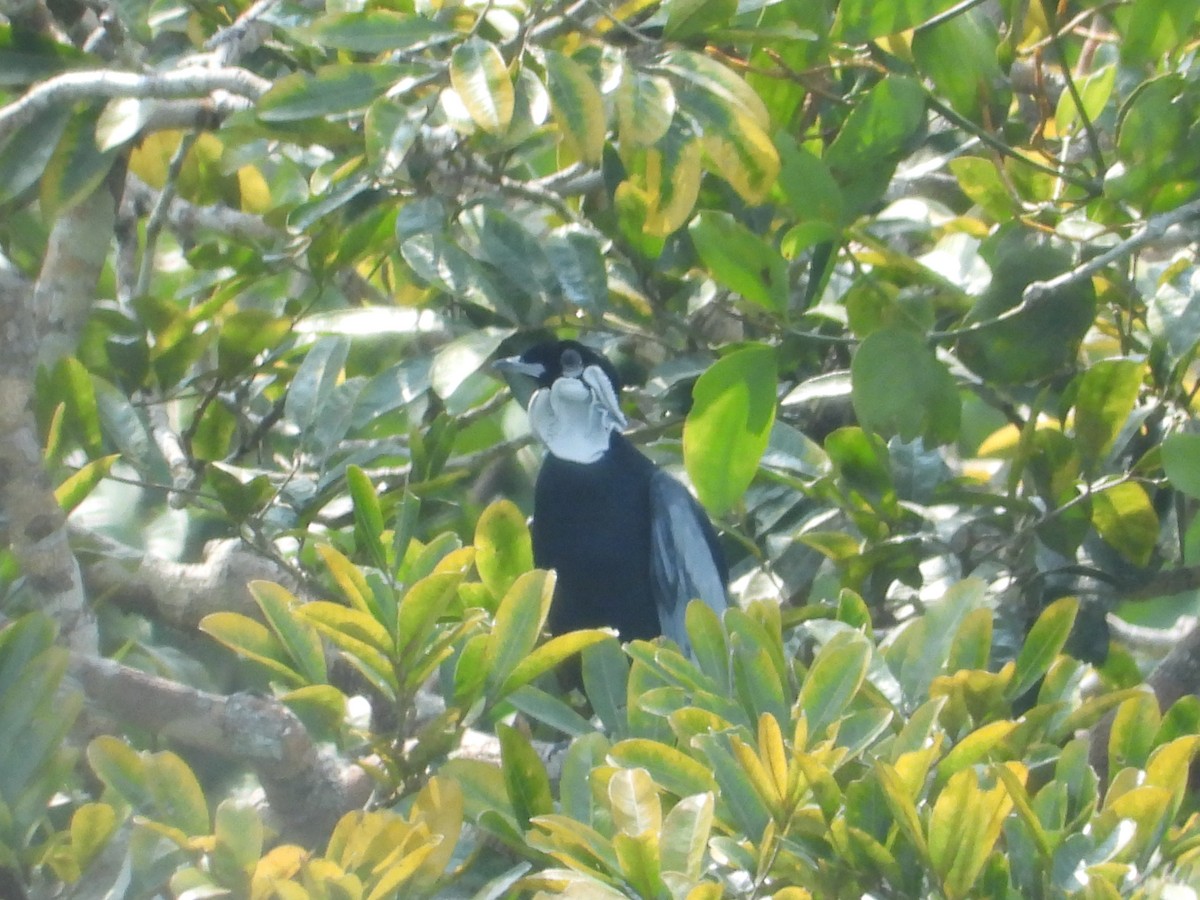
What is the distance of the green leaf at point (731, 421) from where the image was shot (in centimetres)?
185

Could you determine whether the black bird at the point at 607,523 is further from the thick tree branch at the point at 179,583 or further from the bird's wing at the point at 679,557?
the thick tree branch at the point at 179,583

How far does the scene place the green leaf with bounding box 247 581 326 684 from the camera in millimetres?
1465

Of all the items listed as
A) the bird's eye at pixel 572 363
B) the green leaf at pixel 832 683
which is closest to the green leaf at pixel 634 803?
the green leaf at pixel 832 683

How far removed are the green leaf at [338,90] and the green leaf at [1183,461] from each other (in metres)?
1.00

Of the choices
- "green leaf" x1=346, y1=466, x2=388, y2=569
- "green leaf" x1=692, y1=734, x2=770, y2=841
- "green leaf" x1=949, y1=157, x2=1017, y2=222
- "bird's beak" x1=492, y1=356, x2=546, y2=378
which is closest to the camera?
"green leaf" x1=692, y1=734, x2=770, y2=841

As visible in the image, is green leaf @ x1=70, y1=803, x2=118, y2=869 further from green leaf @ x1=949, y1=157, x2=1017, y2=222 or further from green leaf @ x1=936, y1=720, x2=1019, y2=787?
green leaf @ x1=949, y1=157, x2=1017, y2=222

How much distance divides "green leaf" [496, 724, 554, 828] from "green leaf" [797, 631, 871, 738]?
25 cm

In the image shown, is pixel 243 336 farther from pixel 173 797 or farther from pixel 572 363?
pixel 173 797

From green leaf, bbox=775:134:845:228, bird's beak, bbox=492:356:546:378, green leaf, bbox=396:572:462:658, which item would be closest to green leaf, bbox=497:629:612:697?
green leaf, bbox=396:572:462:658

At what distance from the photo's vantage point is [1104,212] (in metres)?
1.96

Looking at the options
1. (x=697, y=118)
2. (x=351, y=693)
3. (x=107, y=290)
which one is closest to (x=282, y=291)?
(x=107, y=290)

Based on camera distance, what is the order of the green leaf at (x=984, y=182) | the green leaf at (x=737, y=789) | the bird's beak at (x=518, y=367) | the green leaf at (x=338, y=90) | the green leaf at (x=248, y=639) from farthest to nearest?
1. the bird's beak at (x=518, y=367)
2. the green leaf at (x=984, y=182)
3. the green leaf at (x=338, y=90)
4. the green leaf at (x=248, y=639)
5. the green leaf at (x=737, y=789)

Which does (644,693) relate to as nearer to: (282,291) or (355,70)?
(355,70)

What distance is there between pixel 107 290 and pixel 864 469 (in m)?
1.38
